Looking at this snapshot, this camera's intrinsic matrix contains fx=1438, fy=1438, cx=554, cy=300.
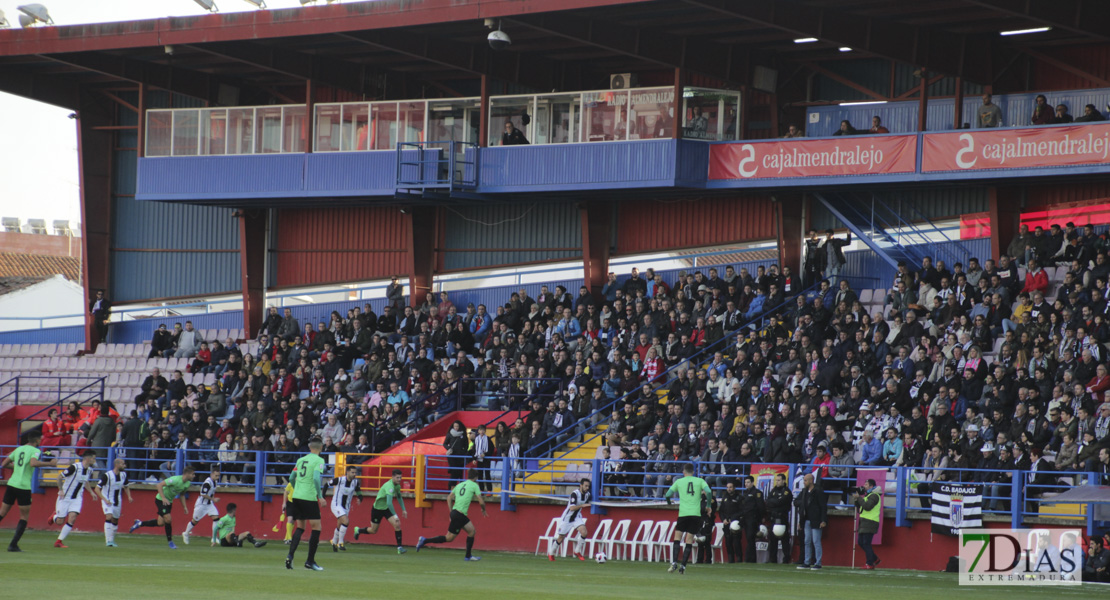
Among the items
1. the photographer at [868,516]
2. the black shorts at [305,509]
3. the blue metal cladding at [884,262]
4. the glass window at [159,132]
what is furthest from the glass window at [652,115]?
the black shorts at [305,509]

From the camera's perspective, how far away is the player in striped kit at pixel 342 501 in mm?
25906

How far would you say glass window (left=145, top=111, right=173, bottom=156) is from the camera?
129ft

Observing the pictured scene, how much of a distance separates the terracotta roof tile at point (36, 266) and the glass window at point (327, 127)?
4392 centimetres

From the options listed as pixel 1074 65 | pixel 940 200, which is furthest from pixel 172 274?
pixel 1074 65

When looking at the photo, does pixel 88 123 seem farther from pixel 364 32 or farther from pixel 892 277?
pixel 892 277

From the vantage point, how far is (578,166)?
34.0 metres

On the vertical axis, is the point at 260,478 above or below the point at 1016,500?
below

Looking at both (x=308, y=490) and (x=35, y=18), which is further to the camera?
(x=35, y=18)

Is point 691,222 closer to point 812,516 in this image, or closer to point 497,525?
point 497,525

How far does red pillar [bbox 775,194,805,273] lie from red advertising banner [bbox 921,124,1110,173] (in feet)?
15.8

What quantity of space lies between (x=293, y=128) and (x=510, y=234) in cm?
642

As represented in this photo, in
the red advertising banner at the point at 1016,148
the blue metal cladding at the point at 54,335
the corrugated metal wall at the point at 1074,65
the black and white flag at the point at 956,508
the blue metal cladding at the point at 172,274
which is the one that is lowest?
the black and white flag at the point at 956,508

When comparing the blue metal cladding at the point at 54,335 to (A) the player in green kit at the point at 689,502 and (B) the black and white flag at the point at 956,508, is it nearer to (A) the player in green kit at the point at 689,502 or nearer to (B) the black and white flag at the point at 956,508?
(A) the player in green kit at the point at 689,502

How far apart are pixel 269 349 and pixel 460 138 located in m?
7.41
